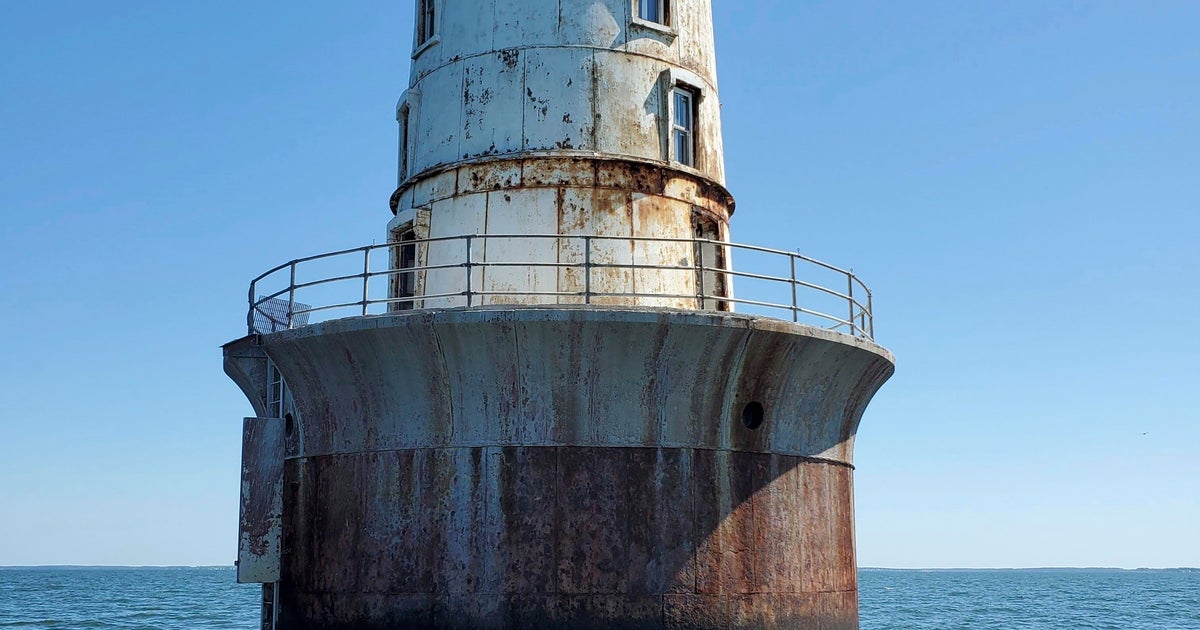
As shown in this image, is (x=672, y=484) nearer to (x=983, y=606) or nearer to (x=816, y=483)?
(x=816, y=483)

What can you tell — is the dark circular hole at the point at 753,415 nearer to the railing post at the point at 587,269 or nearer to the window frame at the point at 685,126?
the railing post at the point at 587,269

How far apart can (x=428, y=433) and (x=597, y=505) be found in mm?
2052

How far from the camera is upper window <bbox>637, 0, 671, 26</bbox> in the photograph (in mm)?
16531

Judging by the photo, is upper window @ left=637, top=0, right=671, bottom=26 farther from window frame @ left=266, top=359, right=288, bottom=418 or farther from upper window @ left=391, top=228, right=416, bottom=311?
window frame @ left=266, top=359, right=288, bottom=418

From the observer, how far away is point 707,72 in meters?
17.2

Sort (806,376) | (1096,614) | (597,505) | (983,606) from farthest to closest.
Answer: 1. (983,606)
2. (1096,614)
3. (806,376)
4. (597,505)

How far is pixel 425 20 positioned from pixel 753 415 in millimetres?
7447

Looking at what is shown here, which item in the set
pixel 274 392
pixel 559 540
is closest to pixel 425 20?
pixel 274 392

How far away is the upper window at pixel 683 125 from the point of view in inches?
645

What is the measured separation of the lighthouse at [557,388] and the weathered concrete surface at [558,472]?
3 cm

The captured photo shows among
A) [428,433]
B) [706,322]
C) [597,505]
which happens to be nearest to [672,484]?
[597,505]

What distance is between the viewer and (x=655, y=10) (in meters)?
16.7

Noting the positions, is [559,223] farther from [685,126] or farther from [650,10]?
[650,10]

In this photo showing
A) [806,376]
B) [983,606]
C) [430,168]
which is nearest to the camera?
[806,376]
